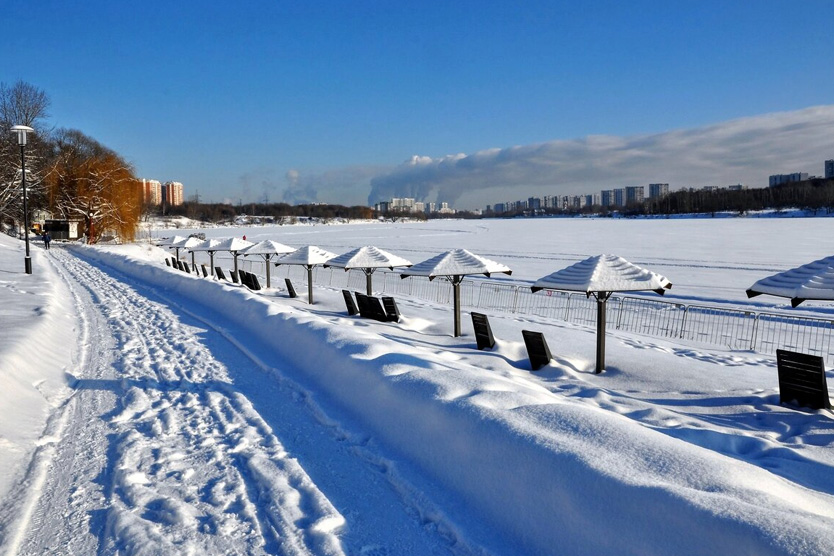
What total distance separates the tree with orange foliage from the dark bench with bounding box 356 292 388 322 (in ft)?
140

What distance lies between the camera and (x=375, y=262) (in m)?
17.2

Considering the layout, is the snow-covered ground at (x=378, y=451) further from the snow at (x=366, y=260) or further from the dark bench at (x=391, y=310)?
the snow at (x=366, y=260)

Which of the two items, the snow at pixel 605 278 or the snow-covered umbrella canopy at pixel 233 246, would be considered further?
the snow-covered umbrella canopy at pixel 233 246

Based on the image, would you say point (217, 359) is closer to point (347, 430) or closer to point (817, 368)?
point (347, 430)

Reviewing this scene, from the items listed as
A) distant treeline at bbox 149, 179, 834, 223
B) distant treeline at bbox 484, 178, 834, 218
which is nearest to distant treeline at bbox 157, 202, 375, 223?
distant treeline at bbox 149, 179, 834, 223

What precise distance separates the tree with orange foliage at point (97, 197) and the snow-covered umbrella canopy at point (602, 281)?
4857 cm

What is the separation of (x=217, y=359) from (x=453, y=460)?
17.5ft

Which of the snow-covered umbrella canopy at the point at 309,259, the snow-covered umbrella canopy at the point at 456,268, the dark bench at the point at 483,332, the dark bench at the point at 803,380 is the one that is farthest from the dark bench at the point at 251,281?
the dark bench at the point at 803,380

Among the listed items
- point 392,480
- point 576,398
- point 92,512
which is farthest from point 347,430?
point 576,398

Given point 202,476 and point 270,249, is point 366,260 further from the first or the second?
point 202,476

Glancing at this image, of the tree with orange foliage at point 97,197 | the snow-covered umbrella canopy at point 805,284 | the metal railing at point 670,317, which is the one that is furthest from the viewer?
the tree with orange foliage at point 97,197

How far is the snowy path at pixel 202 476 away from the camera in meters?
A: 4.06

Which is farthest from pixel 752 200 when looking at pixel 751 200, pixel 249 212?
pixel 249 212

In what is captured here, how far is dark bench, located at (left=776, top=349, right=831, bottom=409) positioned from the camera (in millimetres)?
7898
